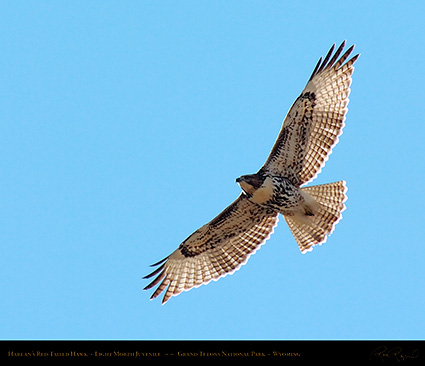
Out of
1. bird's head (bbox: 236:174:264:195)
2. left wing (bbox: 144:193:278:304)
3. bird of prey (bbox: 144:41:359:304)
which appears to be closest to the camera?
bird's head (bbox: 236:174:264:195)

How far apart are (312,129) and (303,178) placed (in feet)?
2.40

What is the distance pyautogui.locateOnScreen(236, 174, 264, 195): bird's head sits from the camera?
39.4 feet

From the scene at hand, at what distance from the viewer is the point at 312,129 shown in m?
12.4

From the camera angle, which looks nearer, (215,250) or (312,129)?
(312,129)
